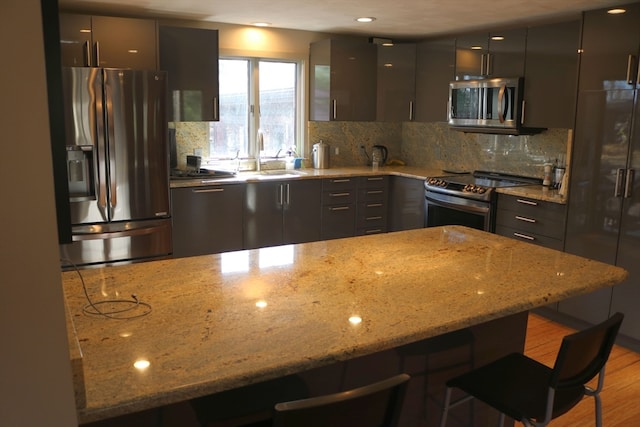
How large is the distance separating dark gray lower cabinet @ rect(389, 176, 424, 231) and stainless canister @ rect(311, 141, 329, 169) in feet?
2.28

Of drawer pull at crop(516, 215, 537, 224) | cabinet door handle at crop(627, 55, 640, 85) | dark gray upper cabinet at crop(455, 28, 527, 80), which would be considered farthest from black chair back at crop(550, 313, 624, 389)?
dark gray upper cabinet at crop(455, 28, 527, 80)

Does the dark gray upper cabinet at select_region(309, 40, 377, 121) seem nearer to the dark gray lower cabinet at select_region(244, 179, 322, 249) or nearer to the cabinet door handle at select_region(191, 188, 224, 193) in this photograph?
the dark gray lower cabinet at select_region(244, 179, 322, 249)

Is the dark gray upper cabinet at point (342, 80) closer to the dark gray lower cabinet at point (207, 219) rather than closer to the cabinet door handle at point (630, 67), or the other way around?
the dark gray lower cabinet at point (207, 219)

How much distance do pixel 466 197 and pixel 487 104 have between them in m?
0.82

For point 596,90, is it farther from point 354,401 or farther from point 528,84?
point 354,401

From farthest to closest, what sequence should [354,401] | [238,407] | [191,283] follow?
Answer: 1. [191,283]
2. [238,407]
3. [354,401]

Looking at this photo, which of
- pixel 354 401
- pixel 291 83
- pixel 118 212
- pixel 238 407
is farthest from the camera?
pixel 291 83

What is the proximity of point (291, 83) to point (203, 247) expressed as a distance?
6.56 ft

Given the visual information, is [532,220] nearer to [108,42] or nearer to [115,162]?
[115,162]

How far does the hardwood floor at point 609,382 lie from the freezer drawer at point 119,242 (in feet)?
9.12

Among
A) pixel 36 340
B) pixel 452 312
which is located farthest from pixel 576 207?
pixel 36 340

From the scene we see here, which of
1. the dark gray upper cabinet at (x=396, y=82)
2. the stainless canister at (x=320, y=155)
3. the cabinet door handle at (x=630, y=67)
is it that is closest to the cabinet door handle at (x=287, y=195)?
the stainless canister at (x=320, y=155)

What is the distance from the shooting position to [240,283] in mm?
1995

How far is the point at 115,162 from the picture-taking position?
402cm
